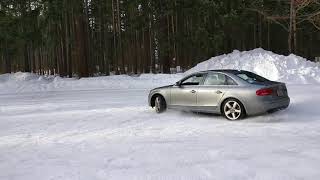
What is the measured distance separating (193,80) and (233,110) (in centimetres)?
180

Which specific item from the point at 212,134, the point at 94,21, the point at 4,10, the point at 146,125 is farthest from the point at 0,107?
the point at 94,21

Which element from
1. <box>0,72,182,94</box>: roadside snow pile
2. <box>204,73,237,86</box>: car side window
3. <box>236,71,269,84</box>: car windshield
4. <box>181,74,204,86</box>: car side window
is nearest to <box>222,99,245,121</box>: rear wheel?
<box>204,73,237,86</box>: car side window

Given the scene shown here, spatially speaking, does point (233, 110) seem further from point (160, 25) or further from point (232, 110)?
point (160, 25)

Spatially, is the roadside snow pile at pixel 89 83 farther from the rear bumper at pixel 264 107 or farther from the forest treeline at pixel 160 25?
the rear bumper at pixel 264 107

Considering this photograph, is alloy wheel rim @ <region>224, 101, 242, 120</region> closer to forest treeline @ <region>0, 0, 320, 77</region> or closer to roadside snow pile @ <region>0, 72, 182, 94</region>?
roadside snow pile @ <region>0, 72, 182, 94</region>

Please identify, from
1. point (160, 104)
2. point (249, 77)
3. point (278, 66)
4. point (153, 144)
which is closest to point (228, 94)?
point (249, 77)

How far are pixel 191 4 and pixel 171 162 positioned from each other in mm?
32501

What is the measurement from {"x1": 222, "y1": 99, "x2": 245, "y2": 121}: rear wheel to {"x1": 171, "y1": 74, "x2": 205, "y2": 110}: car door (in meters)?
1.07

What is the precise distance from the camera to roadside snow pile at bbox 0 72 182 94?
2566 centimetres

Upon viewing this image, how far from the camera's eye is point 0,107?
18.3 meters

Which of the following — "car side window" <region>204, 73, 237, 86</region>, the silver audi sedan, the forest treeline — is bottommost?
the silver audi sedan

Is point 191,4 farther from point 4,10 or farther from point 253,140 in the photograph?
point 253,140

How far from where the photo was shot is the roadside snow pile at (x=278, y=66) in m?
21.4

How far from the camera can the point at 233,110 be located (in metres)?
12.1
